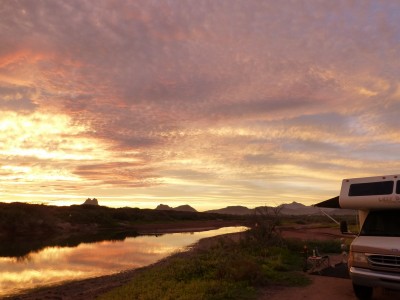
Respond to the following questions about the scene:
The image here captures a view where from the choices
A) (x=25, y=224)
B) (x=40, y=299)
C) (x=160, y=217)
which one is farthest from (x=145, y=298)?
(x=160, y=217)

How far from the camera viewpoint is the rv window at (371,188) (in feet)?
33.4

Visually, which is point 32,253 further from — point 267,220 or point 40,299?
point 267,220

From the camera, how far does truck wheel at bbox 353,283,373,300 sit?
35.7ft

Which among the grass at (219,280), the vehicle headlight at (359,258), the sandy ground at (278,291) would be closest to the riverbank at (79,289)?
the sandy ground at (278,291)

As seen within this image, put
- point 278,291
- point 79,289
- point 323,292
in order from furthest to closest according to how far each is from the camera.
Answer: point 79,289 < point 278,291 < point 323,292

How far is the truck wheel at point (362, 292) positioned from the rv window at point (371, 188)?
262 cm

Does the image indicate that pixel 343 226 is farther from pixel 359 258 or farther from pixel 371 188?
pixel 371 188

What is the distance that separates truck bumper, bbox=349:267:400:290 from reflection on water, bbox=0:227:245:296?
15.2 metres

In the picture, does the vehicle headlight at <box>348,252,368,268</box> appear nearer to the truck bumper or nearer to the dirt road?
the truck bumper

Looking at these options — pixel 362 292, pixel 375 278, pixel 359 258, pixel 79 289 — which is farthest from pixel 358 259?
pixel 79 289

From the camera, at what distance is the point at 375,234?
1059 cm

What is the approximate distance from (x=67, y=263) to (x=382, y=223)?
2155 centimetres

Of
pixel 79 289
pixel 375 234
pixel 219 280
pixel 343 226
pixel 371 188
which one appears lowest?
pixel 79 289

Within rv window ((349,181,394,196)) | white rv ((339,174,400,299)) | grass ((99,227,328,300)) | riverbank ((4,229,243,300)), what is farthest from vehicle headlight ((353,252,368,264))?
riverbank ((4,229,243,300))
